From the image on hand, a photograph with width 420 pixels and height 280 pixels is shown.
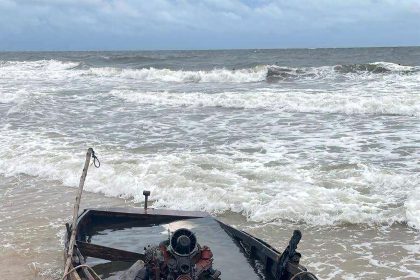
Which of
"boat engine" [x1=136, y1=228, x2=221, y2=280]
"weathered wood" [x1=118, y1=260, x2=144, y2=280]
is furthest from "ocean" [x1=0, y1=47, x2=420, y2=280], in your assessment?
"boat engine" [x1=136, y1=228, x2=221, y2=280]

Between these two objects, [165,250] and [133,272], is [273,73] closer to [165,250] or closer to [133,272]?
[165,250]

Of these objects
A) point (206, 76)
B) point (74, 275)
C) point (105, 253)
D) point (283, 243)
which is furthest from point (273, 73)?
point (74, 275)

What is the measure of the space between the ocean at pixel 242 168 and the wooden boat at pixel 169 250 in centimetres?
80

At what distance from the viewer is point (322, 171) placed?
43.2 feet

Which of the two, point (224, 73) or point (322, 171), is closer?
point (322, 171)

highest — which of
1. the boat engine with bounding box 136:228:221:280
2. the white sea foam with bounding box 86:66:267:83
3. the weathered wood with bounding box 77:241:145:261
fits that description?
the white sea foam with bounding box 86:66:267:83

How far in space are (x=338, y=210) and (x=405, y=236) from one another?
1.52 meters

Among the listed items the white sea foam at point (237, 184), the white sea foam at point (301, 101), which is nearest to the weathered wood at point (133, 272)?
the white sea foam at point (237, 184)

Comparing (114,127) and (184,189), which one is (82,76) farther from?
(184,189)

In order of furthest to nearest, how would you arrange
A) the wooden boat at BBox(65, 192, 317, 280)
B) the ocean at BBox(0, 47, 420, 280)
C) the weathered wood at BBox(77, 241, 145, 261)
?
the ocean at BBox(0, 47, 420, 280) < the weathered wood at BBox(77, 241, 145, 261) < the wooden boat at BBox(65, 192, 317, 280)

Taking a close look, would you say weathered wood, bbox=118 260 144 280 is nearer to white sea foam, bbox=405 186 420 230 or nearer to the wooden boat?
the wooden boat

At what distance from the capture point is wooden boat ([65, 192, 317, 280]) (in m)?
5.98

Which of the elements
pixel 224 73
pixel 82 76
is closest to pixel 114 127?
pixel 224 73

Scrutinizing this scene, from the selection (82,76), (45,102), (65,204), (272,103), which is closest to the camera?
(65,204)
